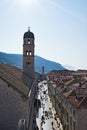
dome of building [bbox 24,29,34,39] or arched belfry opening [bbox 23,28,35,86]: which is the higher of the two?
dome of building [bbox 24,29,34,39]

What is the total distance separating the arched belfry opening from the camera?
5822cm

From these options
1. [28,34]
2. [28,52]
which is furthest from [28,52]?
[28,34]

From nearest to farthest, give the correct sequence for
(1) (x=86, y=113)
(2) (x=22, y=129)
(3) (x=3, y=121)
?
(2) (x=22, y=129) < (3) (x=3, y=121) < (1) (x=86, y=113)

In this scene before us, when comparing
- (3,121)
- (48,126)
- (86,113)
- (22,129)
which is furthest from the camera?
(48,126)

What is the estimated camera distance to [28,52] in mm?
59312

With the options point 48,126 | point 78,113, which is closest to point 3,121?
point 78,113

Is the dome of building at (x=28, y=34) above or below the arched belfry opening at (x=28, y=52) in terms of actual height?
above

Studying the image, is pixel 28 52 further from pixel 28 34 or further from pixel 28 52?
pixel 28 34

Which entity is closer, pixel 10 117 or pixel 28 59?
pixel 10 117

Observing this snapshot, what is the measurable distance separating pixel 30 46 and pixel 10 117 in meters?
35.3

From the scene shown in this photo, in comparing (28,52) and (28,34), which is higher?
(28,34)

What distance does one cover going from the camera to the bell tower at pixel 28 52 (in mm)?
58219

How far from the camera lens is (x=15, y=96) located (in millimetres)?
24391

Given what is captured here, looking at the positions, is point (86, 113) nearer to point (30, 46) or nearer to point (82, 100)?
point (82, 100)
